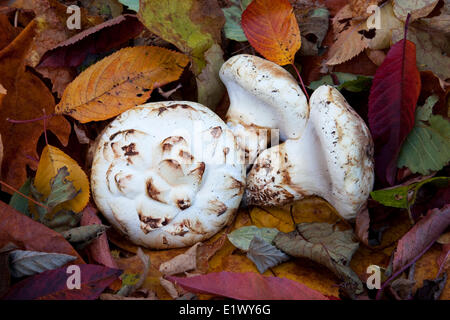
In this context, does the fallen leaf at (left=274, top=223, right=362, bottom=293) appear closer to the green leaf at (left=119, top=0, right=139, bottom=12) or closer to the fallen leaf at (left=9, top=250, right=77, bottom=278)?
the fallen leaf at (left=9, top=250, right=77, bottom=278)

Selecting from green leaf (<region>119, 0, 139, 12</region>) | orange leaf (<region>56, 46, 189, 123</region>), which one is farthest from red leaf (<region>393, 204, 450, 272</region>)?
green leaf (<region>119, 0, 139, 12</region>)

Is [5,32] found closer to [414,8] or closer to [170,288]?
[170,288]

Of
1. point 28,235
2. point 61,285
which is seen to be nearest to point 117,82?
point 28,235

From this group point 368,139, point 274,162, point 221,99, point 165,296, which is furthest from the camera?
point 221,99

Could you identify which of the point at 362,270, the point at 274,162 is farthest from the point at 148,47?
the point at 362,270

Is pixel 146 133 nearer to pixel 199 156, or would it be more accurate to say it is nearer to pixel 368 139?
pixel 199 156

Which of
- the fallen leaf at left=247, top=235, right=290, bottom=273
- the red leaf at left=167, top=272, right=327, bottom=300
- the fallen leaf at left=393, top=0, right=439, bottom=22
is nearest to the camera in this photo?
the red leaf at left=167, top=272, right=327, bottom=300
